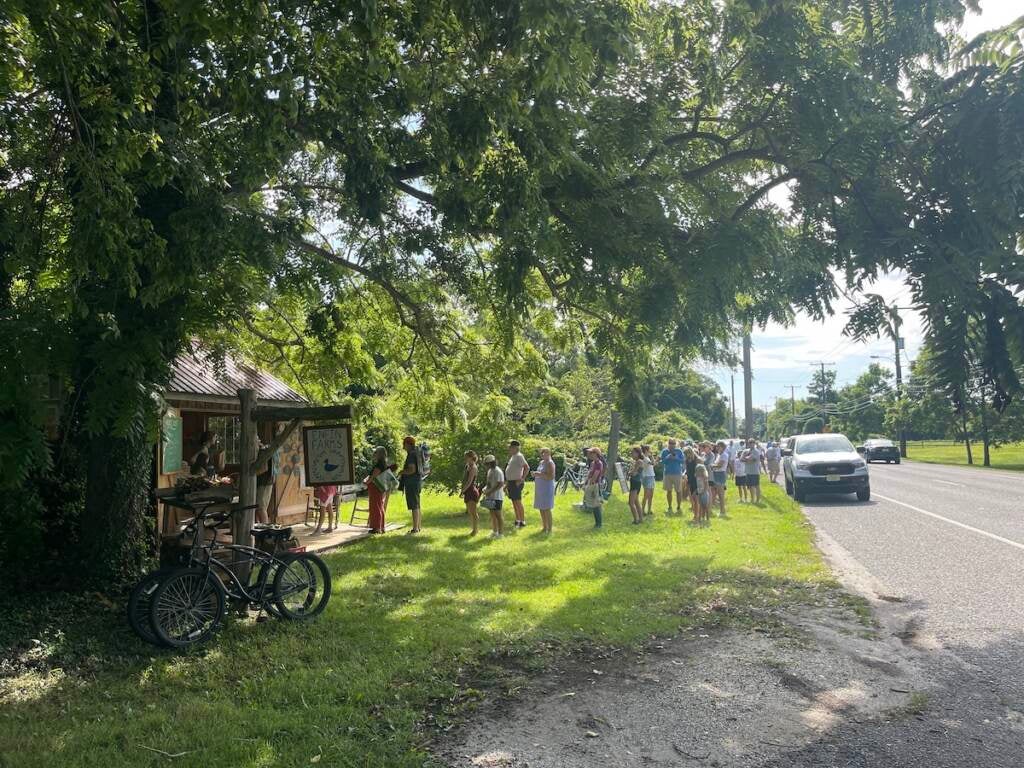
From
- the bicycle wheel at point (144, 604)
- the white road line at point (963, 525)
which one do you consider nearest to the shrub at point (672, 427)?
the white road line at point (963, 525)

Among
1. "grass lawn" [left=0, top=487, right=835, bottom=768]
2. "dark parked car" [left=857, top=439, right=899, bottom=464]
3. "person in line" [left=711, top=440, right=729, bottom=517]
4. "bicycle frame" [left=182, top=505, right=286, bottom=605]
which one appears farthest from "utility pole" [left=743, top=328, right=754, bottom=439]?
"bicycle frame" [left=182, top=505, right=286, bottom=605]

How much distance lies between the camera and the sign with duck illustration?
902 centimetres

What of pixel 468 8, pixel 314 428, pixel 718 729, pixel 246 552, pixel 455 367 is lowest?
pixel 718 729

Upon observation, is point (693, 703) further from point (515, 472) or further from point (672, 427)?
point (672, 427)

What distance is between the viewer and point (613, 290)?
342 inches

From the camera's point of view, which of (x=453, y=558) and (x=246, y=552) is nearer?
(x=246, y=552)

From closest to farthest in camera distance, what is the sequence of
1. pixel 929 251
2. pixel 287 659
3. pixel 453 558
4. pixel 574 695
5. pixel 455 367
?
pixel 574 695 → pixel 287 659 → pixel 929 251 → pixel 453 558 → pixel 455 367

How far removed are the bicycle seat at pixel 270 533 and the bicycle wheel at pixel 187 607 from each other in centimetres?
109

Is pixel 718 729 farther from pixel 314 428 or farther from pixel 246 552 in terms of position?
pixel 314 428

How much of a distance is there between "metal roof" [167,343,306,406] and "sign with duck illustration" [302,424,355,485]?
142cm

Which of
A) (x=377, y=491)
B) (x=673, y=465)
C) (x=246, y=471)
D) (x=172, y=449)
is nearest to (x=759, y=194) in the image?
(x=246, y=471)

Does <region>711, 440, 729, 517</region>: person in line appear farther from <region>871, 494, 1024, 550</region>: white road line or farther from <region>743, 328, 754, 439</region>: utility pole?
<region>743, 328, 754, 439</region>: utility pole

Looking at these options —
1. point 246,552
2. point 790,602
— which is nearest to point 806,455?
point 790,602

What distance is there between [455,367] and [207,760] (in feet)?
32.1
